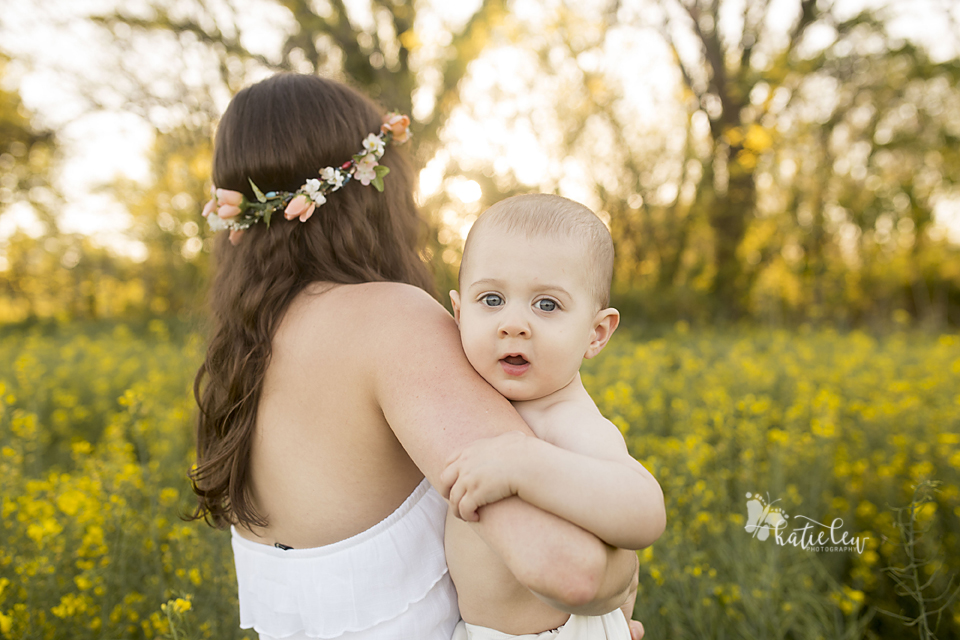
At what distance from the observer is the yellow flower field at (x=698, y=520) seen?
1.91 metres

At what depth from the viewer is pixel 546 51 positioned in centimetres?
903

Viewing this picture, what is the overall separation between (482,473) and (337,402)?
1.17 feet

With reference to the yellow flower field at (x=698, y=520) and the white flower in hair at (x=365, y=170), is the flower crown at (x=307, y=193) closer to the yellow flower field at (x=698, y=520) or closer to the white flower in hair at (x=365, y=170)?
the white flower in hair at (x=365, y=170)

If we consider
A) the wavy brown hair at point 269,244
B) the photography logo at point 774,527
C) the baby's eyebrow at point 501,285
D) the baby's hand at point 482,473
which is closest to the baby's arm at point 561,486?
the baby's hand at point 482,473

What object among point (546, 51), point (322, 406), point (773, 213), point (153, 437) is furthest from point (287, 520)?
point (773, 213)

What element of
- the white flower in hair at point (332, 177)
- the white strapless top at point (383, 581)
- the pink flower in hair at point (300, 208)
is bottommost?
the white strapless top at point (383, 581)

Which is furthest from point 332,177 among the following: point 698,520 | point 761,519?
point 698,520

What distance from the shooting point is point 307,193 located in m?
1.34

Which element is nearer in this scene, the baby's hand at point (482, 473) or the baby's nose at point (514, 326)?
the baby's hand at point (482, 473)

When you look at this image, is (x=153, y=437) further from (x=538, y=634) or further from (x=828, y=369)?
(x=828, y=369)

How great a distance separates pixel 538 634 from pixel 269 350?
2.52ft

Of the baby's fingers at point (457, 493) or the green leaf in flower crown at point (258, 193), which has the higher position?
the green leaf in flower crown at point (258, 193)

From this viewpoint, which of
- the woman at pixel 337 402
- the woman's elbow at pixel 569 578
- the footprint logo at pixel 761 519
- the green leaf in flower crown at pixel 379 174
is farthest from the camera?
the footprint logo at pixel 761 519

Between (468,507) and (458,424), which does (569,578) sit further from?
(458,424)
